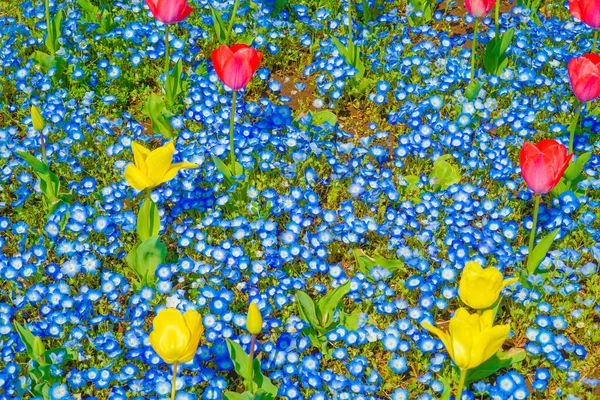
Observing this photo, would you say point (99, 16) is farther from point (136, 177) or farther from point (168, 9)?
point (136, 177)

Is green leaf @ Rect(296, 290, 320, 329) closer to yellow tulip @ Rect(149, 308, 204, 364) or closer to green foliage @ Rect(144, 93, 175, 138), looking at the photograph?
yellow tulip @ Rect(149, 308, 204, 364)

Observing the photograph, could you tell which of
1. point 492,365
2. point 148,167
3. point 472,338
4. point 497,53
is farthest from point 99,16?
point 472,338

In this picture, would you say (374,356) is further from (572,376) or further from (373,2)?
(373,2)

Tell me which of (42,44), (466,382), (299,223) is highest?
(42,44)

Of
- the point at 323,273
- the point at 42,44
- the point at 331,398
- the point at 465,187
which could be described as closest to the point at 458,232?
the point at 465,187

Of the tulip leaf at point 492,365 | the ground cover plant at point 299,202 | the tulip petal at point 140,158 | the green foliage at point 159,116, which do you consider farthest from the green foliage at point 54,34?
the tulip leaf at point 492,365

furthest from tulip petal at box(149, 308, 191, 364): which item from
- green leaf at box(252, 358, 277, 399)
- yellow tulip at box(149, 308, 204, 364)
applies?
green leaf at box(252, 358, 277, 399)
